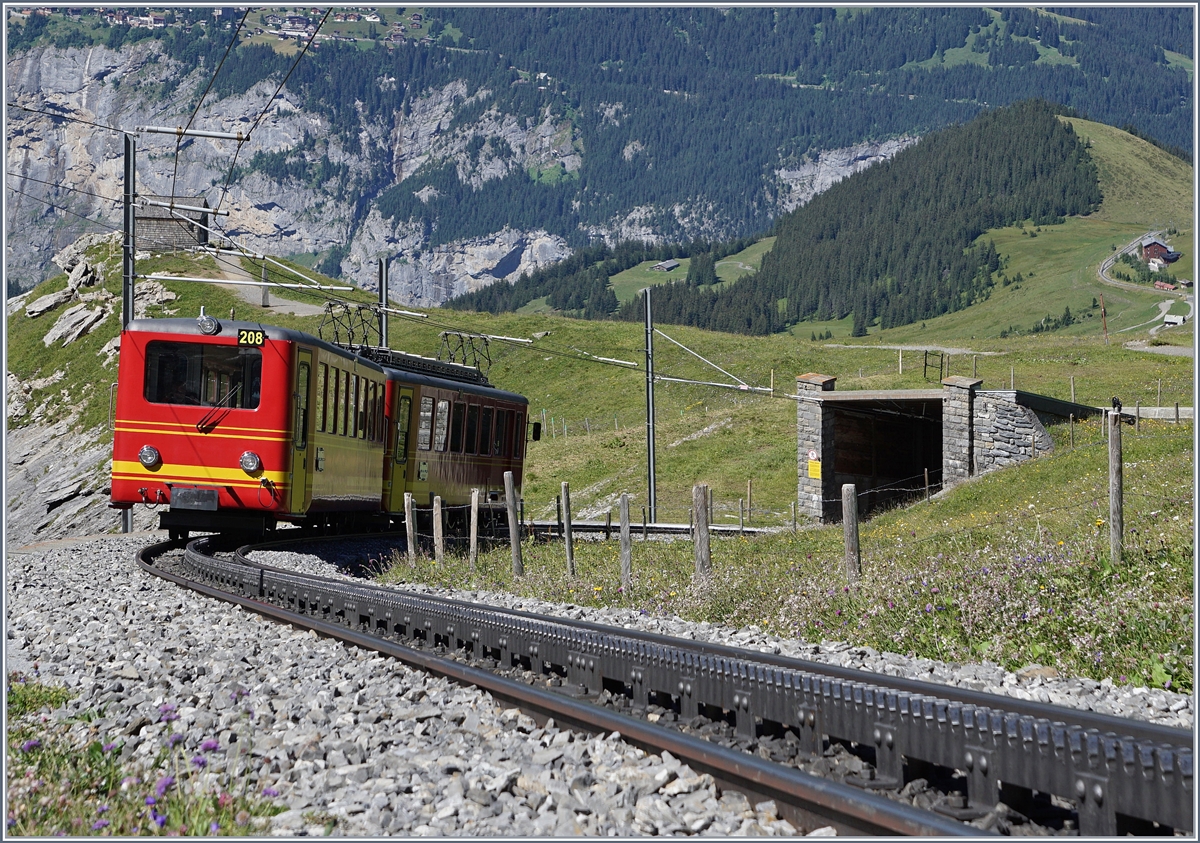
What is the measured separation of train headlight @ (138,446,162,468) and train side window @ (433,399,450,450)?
26.9 ft

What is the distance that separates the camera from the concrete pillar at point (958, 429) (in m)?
31.1

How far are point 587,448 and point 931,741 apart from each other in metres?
51.9

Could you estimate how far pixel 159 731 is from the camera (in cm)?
687

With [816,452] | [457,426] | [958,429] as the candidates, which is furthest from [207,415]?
[958,429]

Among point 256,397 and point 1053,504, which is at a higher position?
point 256,397

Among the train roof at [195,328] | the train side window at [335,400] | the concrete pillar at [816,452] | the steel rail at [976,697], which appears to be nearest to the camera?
the steel rail at [976,697]

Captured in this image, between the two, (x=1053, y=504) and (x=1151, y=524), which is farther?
(x=1053, y=504)

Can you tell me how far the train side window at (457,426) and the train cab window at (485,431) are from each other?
1186mm

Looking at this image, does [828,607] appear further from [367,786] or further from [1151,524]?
[367,786]

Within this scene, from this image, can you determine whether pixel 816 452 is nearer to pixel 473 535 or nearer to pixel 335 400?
pixel 473 535

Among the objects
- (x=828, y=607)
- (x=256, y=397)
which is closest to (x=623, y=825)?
(x=828, y=607)

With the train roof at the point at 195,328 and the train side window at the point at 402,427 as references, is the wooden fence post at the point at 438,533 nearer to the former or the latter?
the train roof at the point at 195,328

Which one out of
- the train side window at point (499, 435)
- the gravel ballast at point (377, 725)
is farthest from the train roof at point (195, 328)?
the train side window at point (499, 435)

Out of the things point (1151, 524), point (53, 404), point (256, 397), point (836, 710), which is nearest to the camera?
point (836, 710)
